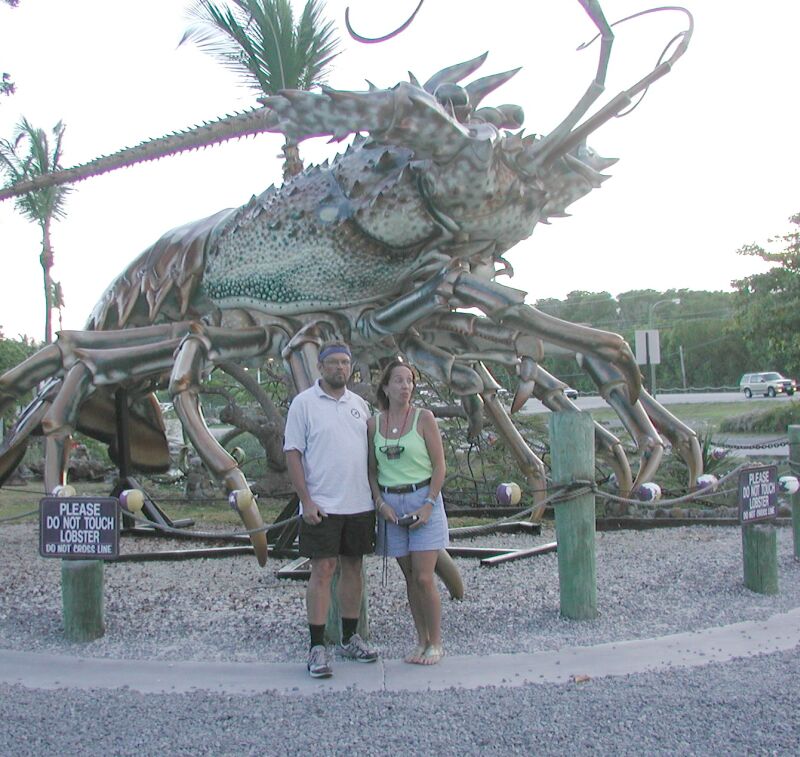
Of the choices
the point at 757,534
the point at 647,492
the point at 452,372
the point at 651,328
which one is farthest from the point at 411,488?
the point at 651,328

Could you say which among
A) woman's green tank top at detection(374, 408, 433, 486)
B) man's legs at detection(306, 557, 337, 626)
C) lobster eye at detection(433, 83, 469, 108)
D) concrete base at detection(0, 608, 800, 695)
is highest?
lobster eye at detection(433, 83, 469, 108)

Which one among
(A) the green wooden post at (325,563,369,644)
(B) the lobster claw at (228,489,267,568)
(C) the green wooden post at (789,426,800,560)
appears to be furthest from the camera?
(C) the green wooden post at (789,426,800,560)

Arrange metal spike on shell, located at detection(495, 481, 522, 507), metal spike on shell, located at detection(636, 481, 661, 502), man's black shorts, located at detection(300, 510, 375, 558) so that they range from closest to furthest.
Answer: man's black shorts, located at detection(300, 510, 375, 558) → metal spike on shell, located at detection(495, 481, 522, 507) → metal spike on shell, located at detection(636, 481, 661, 502)

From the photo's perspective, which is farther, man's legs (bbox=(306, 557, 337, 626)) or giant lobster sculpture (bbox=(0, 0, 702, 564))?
giant lobster sculpture (bbox=(0, 0, 702, 564))

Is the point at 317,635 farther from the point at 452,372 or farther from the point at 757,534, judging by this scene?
the point at 757,534

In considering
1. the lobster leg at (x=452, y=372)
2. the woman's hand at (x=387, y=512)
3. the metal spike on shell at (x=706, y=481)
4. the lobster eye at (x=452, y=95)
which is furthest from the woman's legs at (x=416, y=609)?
the lobster eye at (x=452, y=95)

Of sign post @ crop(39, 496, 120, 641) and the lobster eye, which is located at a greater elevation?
the lobster eye

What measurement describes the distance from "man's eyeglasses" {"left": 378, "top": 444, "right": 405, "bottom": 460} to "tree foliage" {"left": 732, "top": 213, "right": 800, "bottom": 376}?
16.7m

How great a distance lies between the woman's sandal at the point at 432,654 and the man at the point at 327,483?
0.25 metres

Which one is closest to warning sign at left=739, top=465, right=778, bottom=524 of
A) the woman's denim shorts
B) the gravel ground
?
the gravel ground

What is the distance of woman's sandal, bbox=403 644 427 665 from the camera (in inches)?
144

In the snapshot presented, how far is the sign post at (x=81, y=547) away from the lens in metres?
4.20

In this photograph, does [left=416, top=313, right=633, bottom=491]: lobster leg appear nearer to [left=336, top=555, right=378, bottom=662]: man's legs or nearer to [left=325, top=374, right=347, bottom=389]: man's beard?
[left=325, top=374, right=347, bottom=389]: man's beard

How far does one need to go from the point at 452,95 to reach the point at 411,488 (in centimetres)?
235
